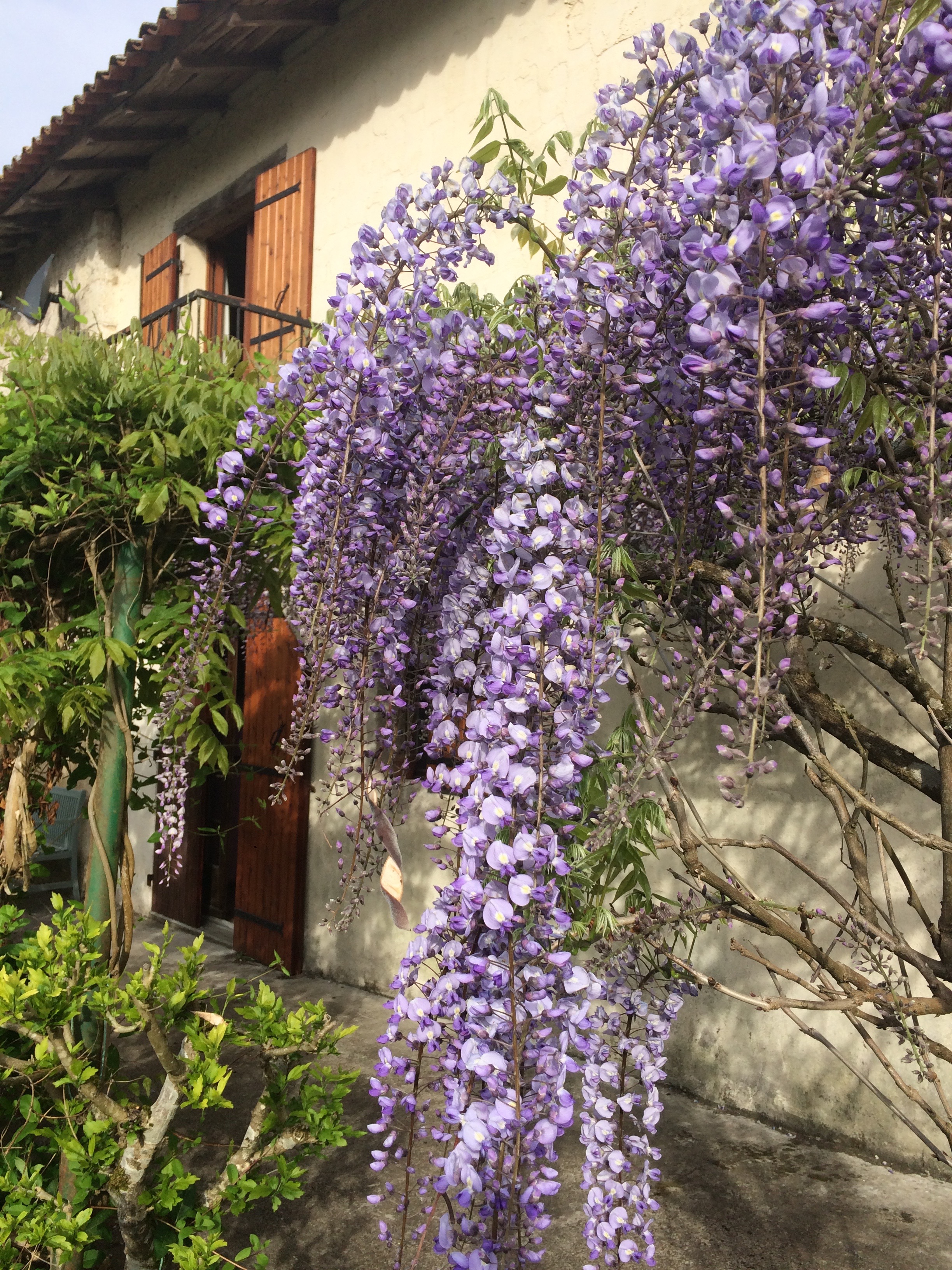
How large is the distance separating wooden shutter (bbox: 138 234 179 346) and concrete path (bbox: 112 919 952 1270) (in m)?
5.42

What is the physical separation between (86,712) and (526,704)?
200 cm

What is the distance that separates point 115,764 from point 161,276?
4907 mm

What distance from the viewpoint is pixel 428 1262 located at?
8.07 feet

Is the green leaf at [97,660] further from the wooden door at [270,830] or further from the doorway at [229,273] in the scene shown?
the doorway at [229,273]

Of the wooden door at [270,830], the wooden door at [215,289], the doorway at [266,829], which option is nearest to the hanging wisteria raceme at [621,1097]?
the doorway at [266,829]

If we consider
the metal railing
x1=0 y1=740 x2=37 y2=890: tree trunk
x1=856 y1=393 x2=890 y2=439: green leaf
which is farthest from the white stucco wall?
x1=0 y1=740 x2=37 y2=890: tree trunk

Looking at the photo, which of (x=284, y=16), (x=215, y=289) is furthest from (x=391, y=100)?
(x=215, y=289)

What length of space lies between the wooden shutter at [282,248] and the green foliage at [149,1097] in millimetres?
3902

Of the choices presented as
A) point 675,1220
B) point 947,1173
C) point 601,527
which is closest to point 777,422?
point 601,527

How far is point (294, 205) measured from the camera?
5.39 meters

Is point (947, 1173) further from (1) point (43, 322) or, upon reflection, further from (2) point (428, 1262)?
(1) point (43, 322)

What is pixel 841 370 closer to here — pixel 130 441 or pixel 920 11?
pixel 920 11

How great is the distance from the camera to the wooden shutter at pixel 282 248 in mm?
5273

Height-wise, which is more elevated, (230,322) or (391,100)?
(391,100)
